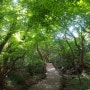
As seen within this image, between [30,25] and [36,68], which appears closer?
[30,25]

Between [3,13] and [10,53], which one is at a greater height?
[3,13]

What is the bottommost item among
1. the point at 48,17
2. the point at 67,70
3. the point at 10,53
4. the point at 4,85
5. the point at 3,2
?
the point at 67,70

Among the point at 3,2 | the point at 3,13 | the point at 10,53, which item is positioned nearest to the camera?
the point at 3,13

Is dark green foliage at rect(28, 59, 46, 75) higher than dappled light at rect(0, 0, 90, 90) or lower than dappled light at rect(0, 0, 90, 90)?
lower

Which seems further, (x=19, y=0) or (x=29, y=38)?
(x=29, y=38)

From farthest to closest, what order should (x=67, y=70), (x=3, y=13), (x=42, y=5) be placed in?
1. (x=67, y=70)
2. (x=3, y=13)
3. (x=42, y=5)

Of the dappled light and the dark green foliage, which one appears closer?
the dappled light

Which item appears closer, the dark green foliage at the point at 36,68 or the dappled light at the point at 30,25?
the dappled light at the point at 30,25

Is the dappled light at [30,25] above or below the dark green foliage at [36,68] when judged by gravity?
above

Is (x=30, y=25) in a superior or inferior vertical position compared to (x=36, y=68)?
superior

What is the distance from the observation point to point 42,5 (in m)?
11.7

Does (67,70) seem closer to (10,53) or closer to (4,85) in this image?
(4,85)

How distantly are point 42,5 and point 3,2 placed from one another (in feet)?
12.1

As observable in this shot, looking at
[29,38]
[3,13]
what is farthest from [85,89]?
[3,13]
